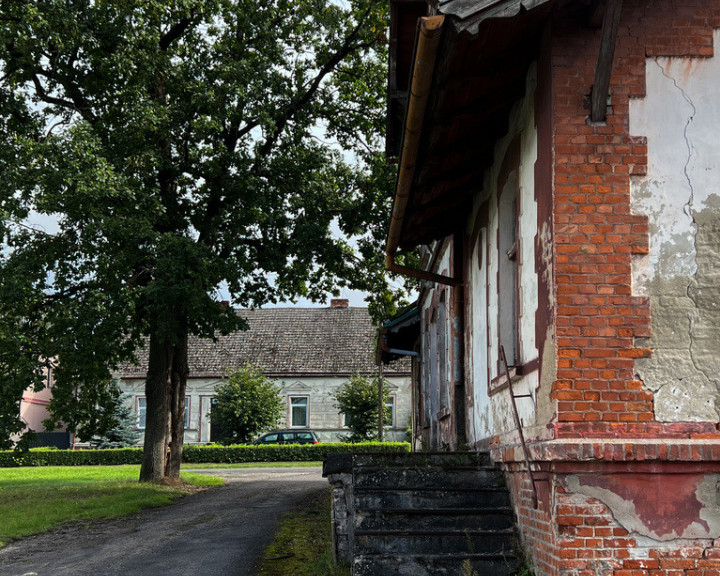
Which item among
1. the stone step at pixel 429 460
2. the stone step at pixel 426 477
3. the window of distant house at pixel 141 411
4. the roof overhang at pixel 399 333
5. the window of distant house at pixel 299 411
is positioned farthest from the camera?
the window of distant house at pixel 141 411

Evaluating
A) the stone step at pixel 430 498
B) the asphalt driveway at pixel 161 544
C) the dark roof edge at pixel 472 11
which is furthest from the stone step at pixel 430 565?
the dark roof edge at pixel 472 11

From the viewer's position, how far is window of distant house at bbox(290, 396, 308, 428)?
44812 mm

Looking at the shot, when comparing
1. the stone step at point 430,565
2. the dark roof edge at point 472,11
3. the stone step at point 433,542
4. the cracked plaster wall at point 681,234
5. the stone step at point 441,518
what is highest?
the dark roof edge at point 472,11

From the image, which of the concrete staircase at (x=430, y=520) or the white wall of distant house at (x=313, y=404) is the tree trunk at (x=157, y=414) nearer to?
the concrete staircase at (x=430, y=520)

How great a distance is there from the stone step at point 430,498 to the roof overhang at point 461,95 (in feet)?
9.55

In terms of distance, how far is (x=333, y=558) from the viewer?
8727 mm

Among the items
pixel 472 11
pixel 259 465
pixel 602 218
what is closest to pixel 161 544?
pixel 602 218

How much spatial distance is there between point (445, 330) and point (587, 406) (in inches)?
303

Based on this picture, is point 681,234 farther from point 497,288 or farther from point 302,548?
point 302,548

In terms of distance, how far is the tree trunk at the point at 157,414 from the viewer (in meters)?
20.2

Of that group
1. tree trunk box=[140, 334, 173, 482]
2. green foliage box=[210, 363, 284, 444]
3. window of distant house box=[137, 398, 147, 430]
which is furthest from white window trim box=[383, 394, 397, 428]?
tree trunk box=[140, 334, 173, 482]

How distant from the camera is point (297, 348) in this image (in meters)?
46.0

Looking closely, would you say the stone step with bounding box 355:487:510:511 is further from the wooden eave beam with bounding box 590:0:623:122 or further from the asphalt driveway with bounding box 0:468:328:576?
the wooden eave beam with bounding box 590:0:623:122

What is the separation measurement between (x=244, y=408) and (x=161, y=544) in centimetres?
2952
